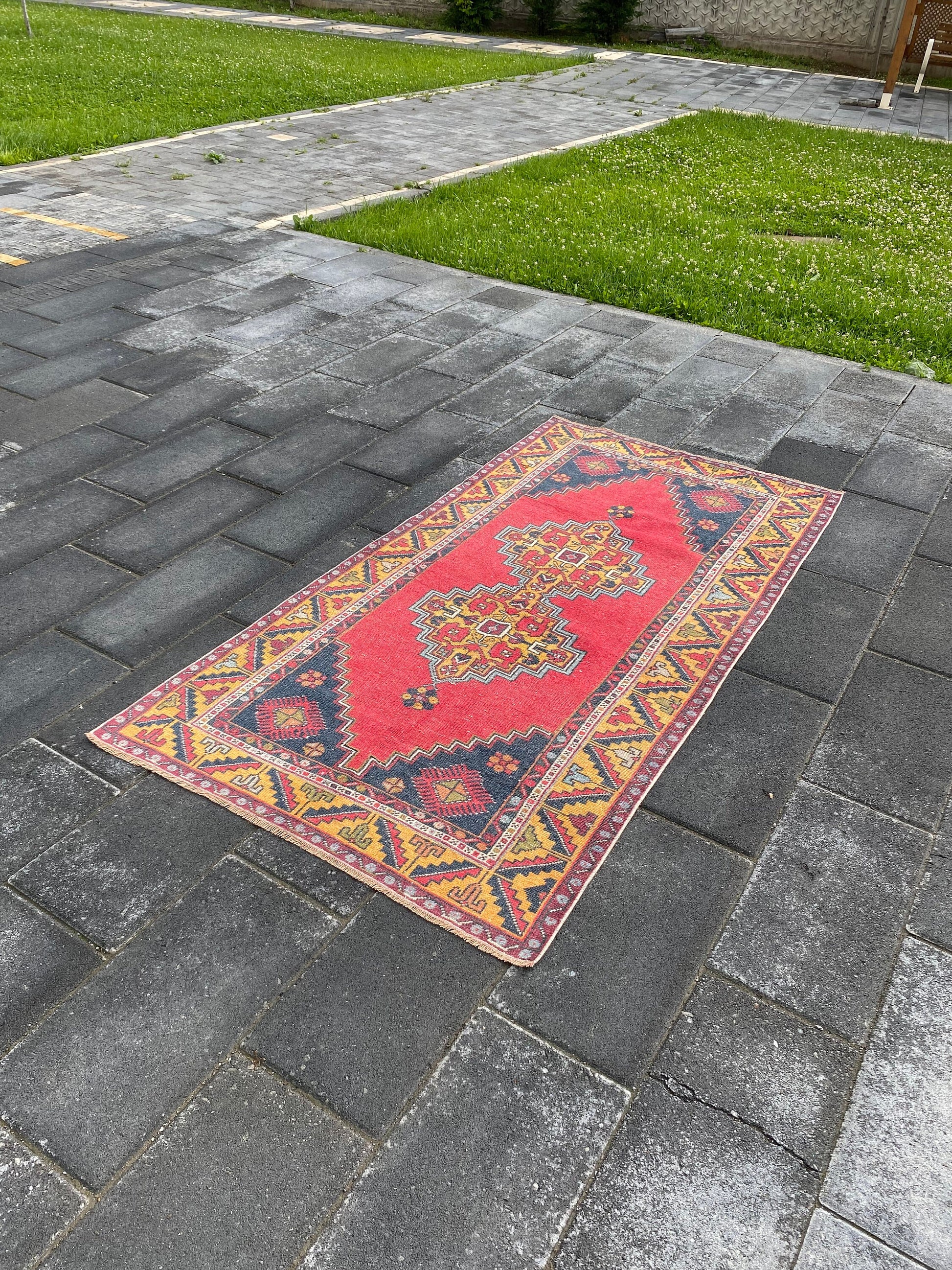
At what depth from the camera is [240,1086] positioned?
2.42 meters

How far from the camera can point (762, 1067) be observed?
2.49 metres

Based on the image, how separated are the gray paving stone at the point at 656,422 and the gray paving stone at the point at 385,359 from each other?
1212 millimetres

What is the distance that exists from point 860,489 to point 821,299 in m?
2.87

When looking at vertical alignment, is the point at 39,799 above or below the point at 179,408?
below

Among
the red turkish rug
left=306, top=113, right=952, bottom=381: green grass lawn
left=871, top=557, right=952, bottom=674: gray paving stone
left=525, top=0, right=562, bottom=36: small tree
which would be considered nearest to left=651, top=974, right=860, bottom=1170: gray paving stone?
the red turkish rug

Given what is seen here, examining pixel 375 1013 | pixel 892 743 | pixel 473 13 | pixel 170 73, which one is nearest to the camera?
pixel 375 1013

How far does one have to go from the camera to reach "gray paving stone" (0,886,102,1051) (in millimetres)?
2580

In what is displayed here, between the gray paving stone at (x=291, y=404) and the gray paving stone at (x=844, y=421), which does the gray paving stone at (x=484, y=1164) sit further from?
the gray paving stone at (x=844, y=421)

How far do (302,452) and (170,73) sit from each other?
468 inches

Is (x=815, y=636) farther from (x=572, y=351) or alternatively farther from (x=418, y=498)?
(x=572, y=351)

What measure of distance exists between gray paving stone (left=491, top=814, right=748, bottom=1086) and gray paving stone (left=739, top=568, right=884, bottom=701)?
0.99 metres

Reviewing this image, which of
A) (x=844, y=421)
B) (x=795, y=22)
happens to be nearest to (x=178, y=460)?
(x=844, y=421)

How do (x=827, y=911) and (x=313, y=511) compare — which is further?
(x=313, y=511)

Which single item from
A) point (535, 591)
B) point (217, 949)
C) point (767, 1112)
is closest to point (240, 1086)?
point (217, 949)
